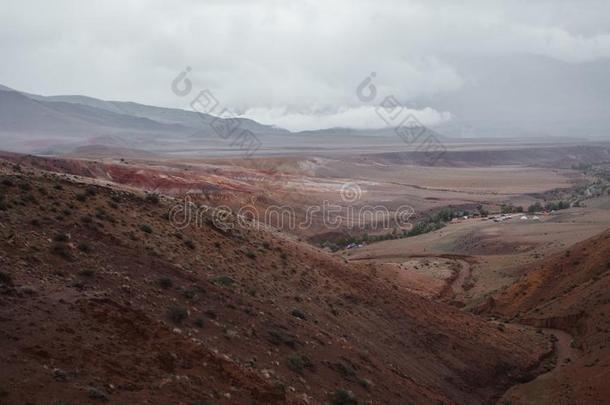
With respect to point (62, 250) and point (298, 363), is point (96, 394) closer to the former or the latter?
point (298, 363)

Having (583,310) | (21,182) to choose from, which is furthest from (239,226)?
(583,310)

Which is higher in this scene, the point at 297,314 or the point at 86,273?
the point at 86,273

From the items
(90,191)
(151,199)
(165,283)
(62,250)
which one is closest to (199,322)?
(165,283)
